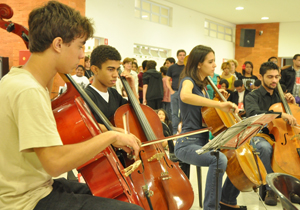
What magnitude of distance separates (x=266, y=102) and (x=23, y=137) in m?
2.80

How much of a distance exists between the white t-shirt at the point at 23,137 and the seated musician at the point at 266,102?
7.65 feet

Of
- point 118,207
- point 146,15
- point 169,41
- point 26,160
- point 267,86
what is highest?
point 146,15

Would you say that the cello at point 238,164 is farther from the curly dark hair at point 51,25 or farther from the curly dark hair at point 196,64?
the curly dark hair at point 51,25

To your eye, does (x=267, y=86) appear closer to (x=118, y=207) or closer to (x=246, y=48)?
(x=118, y=207)

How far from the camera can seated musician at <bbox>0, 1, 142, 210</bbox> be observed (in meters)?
1.04

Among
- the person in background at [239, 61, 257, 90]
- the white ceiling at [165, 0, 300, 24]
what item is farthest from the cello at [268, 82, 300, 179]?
the white ceiling at [165, 0, 300, 24]

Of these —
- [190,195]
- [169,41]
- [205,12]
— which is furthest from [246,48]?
[190,195]

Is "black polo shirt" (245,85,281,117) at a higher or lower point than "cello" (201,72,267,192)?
higher

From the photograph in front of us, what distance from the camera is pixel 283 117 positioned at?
2.79 meters

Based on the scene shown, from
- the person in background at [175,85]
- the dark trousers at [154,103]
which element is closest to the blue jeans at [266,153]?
the person in background at [175,85]

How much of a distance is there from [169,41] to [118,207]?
9318mm

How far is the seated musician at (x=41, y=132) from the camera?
104 centimetres

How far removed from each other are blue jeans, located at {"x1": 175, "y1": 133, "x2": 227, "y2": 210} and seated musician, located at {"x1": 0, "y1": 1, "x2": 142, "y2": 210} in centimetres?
114

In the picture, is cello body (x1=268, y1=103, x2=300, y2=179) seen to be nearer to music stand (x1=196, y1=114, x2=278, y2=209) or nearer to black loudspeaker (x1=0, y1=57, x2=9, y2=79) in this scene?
music stand (x1=196, y1=114, x2=278, y2=209)
